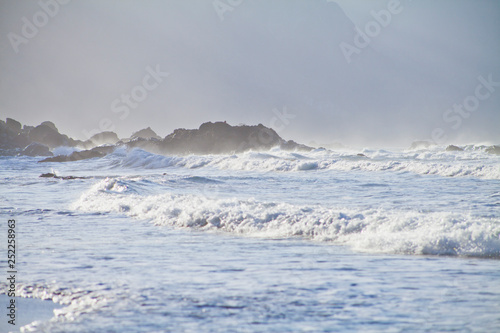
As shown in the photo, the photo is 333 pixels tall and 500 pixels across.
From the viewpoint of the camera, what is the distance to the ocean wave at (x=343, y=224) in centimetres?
702

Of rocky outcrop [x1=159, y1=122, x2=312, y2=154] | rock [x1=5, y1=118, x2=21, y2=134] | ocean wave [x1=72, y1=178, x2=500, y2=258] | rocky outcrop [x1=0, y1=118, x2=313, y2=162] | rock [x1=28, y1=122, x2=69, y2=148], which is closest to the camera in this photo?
ocean wave [x1=72, y1=178, x2=500, y2=258]

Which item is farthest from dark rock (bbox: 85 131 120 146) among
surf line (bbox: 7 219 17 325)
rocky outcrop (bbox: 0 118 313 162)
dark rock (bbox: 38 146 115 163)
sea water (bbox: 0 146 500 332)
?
surf line (bbox: 7 219 17 325)

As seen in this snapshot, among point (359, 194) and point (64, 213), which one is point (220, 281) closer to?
point (64, 213)

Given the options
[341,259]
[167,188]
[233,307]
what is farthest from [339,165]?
[233,307]

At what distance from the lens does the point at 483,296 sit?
14.8ft

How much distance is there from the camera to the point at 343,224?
8.58 meters

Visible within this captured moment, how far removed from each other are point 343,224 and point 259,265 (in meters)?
3.08

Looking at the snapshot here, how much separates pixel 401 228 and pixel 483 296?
11.9 ft

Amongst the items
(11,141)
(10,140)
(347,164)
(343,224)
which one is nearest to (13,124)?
(10,140)

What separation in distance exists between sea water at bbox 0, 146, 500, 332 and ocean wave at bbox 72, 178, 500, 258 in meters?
0.03

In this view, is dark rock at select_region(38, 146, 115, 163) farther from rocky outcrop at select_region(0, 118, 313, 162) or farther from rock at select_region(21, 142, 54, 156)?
rock at select_region(21, 142, 54, 156)

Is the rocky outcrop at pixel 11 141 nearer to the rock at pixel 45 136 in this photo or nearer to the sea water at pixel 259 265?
the rock at pixel 45 136

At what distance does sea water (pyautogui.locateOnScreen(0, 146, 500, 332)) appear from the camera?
3.90 m

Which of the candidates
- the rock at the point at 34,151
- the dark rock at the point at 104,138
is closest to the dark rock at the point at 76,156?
the rock at the point at 34,151
